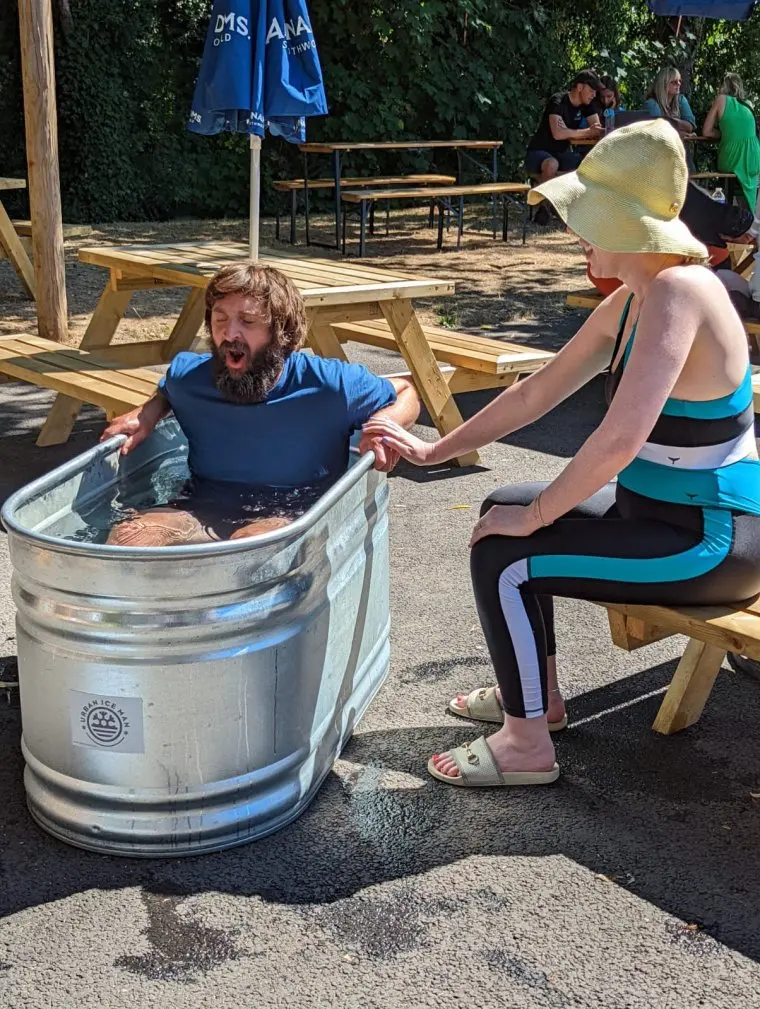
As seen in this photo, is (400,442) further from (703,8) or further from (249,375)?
(703,8)

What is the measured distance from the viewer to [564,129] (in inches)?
500

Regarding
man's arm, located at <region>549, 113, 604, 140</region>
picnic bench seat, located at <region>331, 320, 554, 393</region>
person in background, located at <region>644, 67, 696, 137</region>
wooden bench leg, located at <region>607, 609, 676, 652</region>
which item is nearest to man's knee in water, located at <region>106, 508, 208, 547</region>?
wooden bench leg, located at <region>607, 609, 676, 652</region>

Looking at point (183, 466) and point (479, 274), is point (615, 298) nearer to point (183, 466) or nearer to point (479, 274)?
point (183, 466)

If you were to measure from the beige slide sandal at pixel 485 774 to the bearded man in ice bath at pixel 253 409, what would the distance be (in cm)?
76

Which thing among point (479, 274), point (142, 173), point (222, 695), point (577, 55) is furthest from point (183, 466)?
point (577, 55)

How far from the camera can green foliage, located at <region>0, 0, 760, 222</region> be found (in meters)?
14.3

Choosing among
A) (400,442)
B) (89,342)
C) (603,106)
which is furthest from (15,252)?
(603,106)

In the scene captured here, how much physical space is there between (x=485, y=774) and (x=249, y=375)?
1189 millimetres

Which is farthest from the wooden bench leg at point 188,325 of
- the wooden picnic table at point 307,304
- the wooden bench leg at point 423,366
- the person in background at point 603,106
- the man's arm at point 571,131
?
the person in background at point 603,106

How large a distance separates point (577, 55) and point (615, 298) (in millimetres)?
16711

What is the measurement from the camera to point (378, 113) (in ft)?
51.5

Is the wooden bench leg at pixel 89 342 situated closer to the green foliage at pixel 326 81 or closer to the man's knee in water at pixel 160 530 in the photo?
the man's knee in water at pixel 160 530

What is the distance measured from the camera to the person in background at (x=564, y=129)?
41.4ft

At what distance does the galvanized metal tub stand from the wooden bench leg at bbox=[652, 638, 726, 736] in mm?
919
